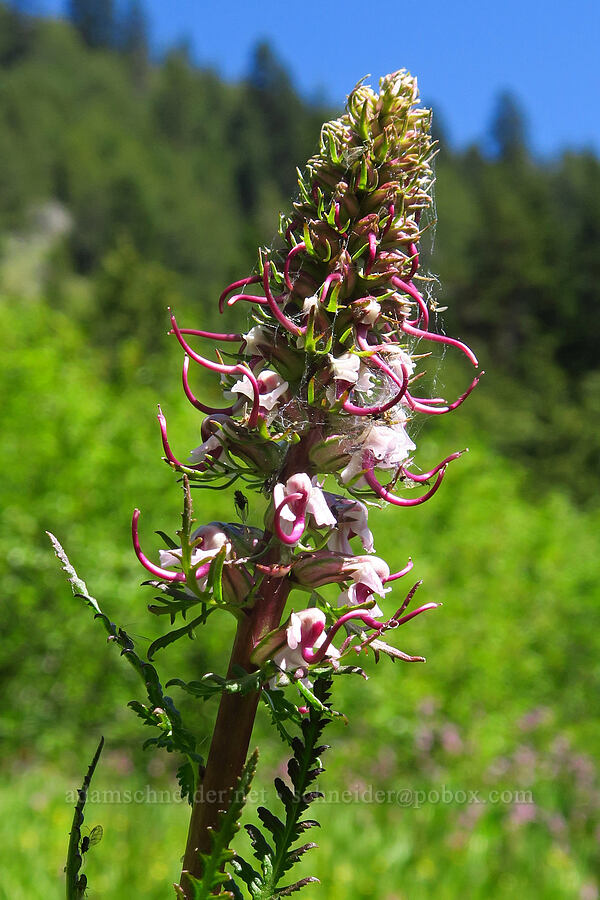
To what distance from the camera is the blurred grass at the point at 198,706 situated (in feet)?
20.5

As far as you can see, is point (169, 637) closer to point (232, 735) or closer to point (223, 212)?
point (232, 735)

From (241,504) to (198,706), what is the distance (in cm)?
934

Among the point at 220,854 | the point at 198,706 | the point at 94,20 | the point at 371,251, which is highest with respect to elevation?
the point at 94,20

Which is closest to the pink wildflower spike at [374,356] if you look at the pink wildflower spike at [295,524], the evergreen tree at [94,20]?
the pink wildflower spike at [295,524]

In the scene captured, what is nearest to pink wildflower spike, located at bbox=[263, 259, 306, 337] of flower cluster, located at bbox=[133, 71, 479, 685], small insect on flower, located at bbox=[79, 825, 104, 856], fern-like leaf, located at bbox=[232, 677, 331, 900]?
flower cluster, located at bbox=[133, 71, 479, 685]

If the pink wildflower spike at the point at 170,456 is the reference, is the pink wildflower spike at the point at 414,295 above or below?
above

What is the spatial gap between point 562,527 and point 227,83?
326 feet

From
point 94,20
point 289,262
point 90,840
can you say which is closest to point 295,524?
point 289,262

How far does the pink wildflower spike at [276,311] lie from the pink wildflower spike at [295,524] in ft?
0.75

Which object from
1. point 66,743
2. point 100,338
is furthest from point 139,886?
point 100,338

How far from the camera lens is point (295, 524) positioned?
1154 millimetres

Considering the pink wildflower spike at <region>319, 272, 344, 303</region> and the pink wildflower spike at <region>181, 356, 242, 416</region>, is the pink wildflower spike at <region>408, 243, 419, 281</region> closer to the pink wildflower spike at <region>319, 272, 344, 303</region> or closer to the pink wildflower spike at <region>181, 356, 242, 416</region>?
the pink wildflower spike at <region>319, 272, 344, 303</region>

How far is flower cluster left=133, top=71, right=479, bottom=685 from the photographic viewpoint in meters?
1.16

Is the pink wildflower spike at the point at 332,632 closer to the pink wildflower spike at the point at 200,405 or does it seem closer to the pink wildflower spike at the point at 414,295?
the pink wildflower spike at the point at 200,405
